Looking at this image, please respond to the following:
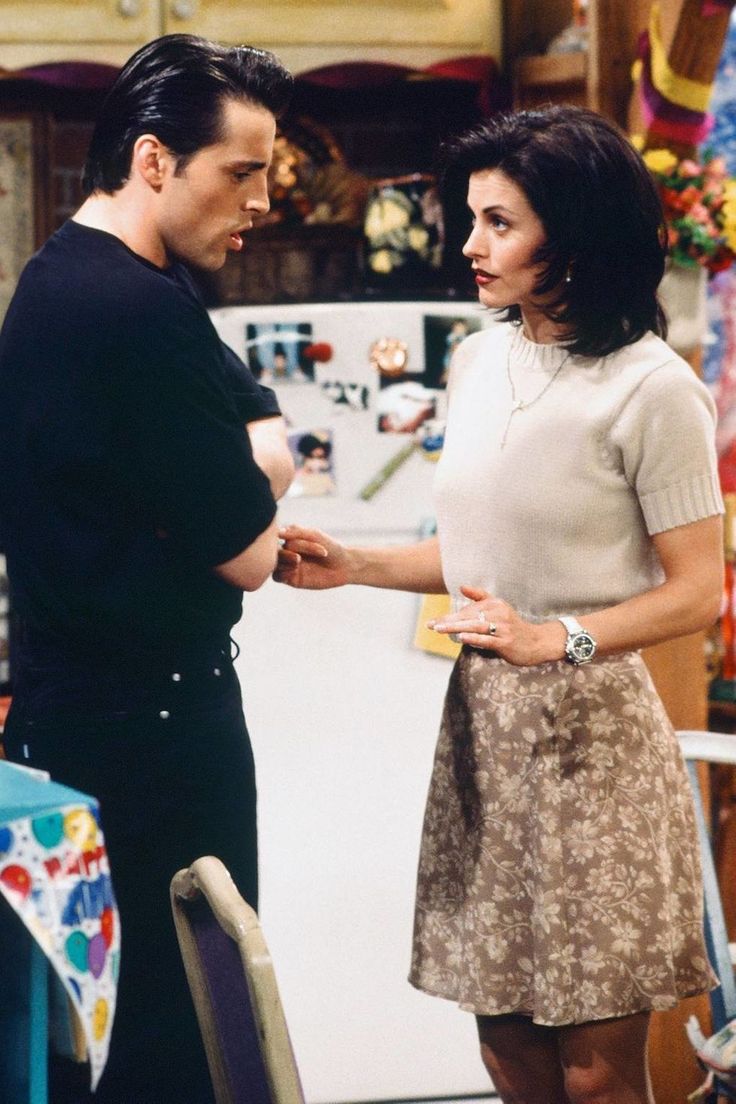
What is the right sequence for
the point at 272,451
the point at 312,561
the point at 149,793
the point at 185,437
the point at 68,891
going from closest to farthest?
1. the point at 68,891
2. the point at 185,437
3. the point at 149,793
4. the point at 272,451
5. the point at 312,561

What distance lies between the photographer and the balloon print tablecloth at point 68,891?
1.22m

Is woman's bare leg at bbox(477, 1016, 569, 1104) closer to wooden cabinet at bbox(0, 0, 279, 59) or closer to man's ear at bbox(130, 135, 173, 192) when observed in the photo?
man's ear at bbox(130, 135, 173, 192)

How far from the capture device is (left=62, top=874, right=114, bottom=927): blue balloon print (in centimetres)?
124

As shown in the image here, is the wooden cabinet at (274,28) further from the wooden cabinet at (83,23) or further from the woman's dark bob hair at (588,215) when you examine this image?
the woman's dark bob hair at (588,215)

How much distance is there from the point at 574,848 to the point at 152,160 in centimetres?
88

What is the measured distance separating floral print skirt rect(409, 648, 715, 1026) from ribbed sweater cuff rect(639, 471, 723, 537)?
18cm

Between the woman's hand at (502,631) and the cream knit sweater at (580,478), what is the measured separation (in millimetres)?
68

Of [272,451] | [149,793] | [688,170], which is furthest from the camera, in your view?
[688,170]

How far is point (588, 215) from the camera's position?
1.68 meters

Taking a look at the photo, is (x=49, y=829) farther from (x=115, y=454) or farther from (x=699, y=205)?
(x=699, y=205)

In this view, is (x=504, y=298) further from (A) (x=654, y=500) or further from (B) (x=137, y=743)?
(B) (x=137, y=743)

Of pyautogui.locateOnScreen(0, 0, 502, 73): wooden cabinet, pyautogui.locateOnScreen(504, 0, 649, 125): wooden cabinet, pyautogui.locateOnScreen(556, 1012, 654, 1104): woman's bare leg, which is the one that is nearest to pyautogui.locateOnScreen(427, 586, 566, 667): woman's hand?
pyautogui.locateOnScreen(556, 1012, 654, 1104): woman's bare leg

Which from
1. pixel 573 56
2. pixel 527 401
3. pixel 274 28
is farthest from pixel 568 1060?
pixel 274 28

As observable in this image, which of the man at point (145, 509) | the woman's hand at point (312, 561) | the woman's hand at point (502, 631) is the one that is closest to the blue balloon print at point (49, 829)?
the man at point (145, 509)
